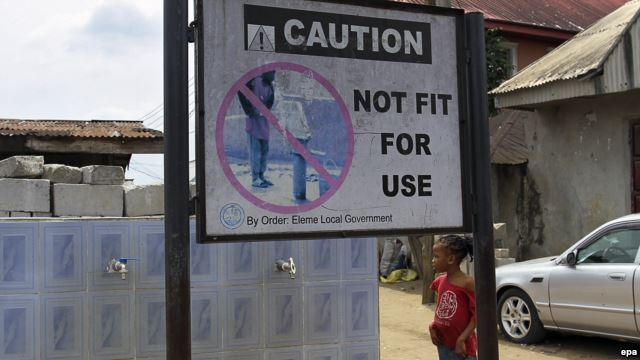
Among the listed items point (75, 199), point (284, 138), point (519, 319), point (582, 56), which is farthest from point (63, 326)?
point (582, 56)

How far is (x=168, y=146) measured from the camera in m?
2.74

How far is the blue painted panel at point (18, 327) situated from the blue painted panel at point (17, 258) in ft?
0.18

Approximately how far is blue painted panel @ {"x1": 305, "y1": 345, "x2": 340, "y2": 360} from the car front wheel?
4994 mm

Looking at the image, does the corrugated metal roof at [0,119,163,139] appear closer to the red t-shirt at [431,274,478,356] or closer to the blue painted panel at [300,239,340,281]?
the blue painted panel at [300,239,340,281]

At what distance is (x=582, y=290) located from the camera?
24.6 feet

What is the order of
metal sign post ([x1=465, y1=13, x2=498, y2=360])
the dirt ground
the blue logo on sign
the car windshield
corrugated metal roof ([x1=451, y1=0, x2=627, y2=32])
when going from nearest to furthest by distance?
the blue logo on sign < metal sign post ([x1=465, y1=13, x2=498, y2=360]) < the car windshield < the dirt ground < corrugated metal roof ([x1=451, y1=0, x2=627, y2=32])

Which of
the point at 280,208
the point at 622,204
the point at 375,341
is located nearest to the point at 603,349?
the point at 622,204

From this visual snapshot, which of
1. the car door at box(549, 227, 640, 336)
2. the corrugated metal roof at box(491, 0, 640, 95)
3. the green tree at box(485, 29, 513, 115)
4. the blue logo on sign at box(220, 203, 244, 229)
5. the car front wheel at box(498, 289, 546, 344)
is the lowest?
the car front wheel at box(498, 289, 546, 344)

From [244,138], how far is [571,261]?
5.94m

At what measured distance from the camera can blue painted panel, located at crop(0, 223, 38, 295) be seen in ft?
11.0

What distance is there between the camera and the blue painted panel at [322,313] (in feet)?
12.5

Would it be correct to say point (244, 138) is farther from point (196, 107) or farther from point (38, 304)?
point (38, 304)

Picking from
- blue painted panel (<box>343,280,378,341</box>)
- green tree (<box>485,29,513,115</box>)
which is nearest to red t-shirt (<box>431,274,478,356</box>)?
blue painted panel (<box>343,280,378,341</box>)

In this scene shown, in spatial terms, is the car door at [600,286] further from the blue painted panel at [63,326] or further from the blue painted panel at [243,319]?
the blue painted panel at [63,326]
